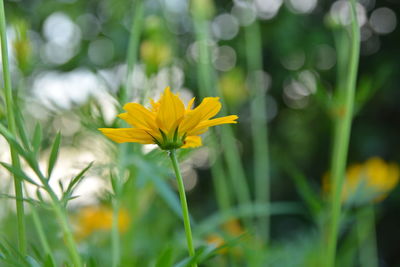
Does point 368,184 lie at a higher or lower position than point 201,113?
lower

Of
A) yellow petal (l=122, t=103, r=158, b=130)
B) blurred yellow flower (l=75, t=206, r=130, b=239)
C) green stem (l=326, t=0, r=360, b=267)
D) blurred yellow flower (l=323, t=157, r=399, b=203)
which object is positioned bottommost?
blurred yellow flower (l=75, t=206, r=130, b=239)

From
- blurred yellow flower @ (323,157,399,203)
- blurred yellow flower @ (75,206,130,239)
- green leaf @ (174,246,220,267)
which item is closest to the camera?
green leaf @ (174,246,220,267)

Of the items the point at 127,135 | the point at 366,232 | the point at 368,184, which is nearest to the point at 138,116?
the point at 127,135

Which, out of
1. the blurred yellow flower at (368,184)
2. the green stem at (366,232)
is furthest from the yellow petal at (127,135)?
the green stem at (366,232)

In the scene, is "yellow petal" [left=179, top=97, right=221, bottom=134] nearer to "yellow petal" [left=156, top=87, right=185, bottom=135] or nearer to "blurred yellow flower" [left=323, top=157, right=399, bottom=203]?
"yellow petal" [left=156, top=87, right=185, bottom=135]

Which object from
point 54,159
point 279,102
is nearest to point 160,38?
point 54,159

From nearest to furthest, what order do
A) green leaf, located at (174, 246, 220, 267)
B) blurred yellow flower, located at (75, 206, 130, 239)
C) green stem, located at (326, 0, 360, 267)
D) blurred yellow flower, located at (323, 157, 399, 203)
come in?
green leaf, located at (174, 246, 220, 267) < green stem, located at (326, 0, 360, 267) < blurred yellow flower, located at (323, 157, 399, 203) < blurred yellow flower, located at (75, 206, 130, 239)

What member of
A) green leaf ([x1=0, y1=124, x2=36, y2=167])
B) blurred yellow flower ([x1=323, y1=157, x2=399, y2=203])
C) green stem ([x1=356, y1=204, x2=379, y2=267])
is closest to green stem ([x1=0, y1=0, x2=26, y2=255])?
green leaf ([x1=0, y1=124, x2=36, y2=167])

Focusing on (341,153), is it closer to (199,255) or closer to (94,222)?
(199,255)
